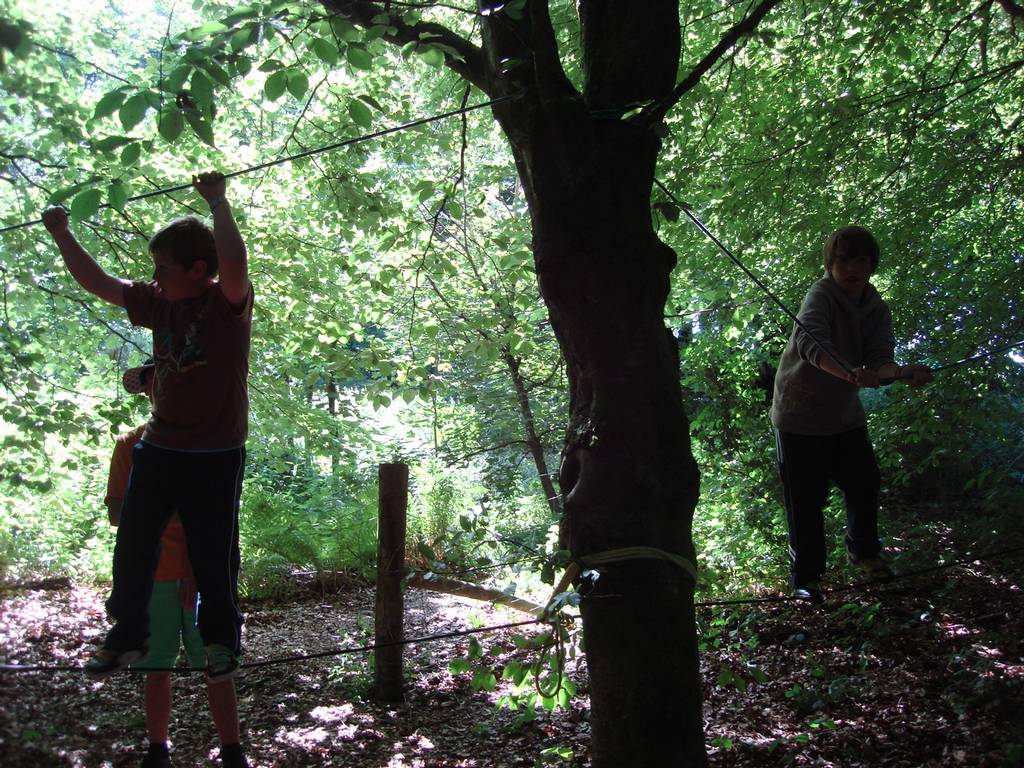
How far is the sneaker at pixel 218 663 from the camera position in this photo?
2498mm

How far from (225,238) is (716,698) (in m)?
3.28

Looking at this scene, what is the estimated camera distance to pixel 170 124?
2430 mm

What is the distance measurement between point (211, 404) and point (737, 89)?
4.89 meters

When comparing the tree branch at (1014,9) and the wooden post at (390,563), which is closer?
the tree branch at (1014,9)

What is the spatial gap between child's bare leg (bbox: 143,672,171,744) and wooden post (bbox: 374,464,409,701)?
189 cm

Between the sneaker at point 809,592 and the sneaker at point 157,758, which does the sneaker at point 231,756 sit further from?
the sneaker at point 809,592

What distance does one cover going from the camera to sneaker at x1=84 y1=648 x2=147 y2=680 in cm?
238

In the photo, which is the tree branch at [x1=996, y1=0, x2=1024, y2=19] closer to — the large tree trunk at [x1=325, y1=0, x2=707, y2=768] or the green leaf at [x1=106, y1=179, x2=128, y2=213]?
the large tree trunk at [x1=325, y1=0, x2=707, y2=768]

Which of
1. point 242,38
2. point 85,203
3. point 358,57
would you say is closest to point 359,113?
point 358,57

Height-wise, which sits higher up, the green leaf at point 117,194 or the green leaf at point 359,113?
the green leaf at point 359,113

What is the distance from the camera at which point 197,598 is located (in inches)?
110

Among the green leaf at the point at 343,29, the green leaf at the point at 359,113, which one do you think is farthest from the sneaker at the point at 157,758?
the green leaf at the point at 343,29

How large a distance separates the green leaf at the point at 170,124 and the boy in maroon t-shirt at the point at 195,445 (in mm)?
203

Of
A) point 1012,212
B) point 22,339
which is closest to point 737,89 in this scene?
point 1012,212
